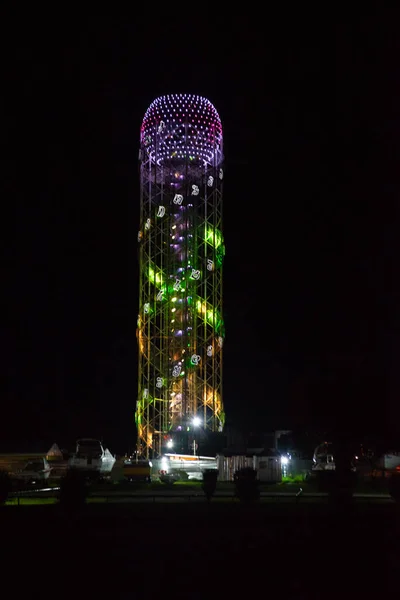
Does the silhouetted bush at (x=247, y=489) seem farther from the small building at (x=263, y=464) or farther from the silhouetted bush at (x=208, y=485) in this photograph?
the small building at (x=263, y=464)

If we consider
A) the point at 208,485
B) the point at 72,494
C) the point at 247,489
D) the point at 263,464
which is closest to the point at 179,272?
the point at 263,464

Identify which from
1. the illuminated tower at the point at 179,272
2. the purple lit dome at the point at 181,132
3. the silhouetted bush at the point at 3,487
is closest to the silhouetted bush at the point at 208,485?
the silhouetted bush at the point at 3,487

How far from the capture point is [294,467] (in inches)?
1881

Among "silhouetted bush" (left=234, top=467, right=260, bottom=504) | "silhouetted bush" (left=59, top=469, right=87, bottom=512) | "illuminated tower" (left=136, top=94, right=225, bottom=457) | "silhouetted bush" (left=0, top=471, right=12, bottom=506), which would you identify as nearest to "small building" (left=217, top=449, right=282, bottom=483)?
"silhouetted bush" (left=234, top=467, right=260, bottom=504)

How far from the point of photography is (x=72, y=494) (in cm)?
2234

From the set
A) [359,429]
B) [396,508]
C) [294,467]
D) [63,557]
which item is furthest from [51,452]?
[63,557]

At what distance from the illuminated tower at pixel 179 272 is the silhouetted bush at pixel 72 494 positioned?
42.9 metres

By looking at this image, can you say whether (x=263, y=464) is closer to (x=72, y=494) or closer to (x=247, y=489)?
(x=247, y=489)

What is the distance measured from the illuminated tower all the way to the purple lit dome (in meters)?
0.09

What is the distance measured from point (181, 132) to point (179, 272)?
43.6 feet

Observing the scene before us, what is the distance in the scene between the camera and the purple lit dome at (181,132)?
237ft

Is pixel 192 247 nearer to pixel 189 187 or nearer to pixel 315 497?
pixel 189 187

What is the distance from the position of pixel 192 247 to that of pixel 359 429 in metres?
38.7

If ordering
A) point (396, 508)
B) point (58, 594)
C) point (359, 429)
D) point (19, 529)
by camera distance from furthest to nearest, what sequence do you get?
point (359, 429), point (396, 508), point (19, 529), point (58, 594)
